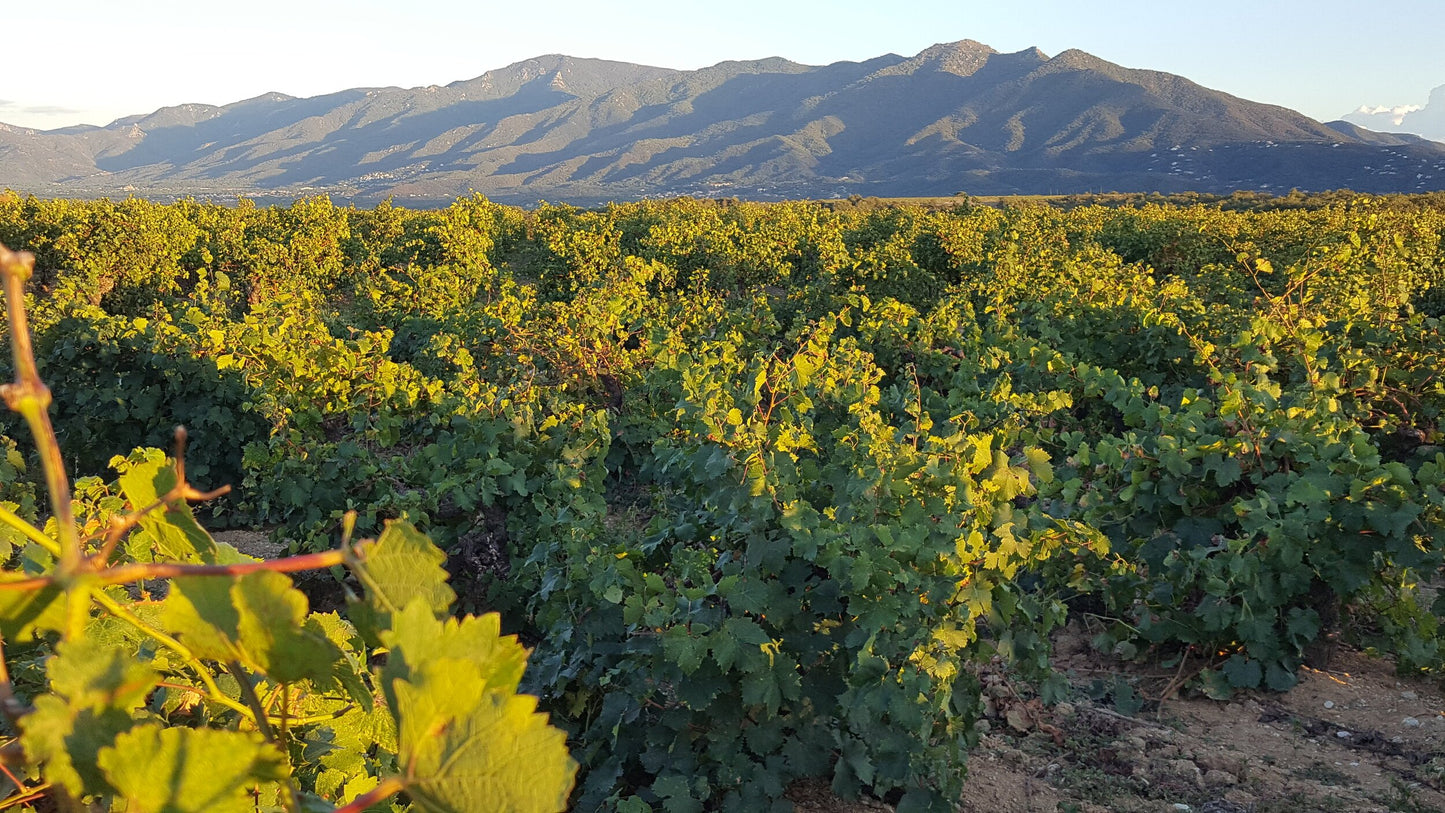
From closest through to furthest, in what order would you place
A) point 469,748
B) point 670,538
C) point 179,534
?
point 469,748 → point 179,534 → point 670,538

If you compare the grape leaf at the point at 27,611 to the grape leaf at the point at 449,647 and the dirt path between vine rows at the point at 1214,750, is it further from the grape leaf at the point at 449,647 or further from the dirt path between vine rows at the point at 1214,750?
the dirt path between vine rows at the point at 1214,750

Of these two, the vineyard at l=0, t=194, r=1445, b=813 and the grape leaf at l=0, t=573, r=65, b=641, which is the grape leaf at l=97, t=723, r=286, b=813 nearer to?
the vineyard at l=0, t=194, r=1445, b=813

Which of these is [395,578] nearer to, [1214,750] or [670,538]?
[670,538]

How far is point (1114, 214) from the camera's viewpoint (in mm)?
21516

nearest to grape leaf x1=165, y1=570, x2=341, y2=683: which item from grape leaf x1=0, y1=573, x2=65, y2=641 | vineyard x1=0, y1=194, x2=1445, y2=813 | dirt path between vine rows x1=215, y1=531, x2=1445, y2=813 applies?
vineyard x1=0, y1=194, x2=1445, y2=813

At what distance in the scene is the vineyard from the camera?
0.55 meters

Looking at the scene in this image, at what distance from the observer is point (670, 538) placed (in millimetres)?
3480

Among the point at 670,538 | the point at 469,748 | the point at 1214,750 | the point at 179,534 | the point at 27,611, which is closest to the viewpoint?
the point at 469,748

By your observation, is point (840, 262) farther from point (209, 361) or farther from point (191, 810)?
point (191, 810)

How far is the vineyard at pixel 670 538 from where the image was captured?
0.55m

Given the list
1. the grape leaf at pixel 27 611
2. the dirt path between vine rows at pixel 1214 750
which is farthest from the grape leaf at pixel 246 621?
the dirt path between vine rows at pixel 1214 750

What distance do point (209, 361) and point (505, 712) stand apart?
8022mm

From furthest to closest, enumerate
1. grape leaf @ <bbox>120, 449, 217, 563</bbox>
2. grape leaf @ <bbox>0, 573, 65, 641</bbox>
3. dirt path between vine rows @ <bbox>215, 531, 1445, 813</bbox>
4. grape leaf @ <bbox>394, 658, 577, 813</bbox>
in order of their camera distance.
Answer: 1. dirt path between vine rows @ <bbox>215, 531, 1445, 813</bbox>
2. grape leaf @ <bbox>120, 449, 217, 563</bbox>
3. grape leaf @ <bbox>0, 573, 65, 641</bbox>
4. grape leaf @ <bbox>394, 658, 577, 813</bbox>

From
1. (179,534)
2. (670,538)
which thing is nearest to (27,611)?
(179,534)
